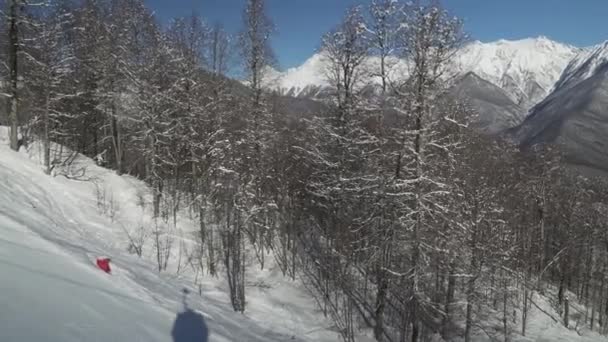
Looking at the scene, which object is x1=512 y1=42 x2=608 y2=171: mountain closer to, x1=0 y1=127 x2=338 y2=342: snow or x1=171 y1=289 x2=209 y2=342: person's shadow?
x1=0 y1=127 x2=338 y2=342: snow

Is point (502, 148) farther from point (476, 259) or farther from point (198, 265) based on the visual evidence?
point (198, 265)

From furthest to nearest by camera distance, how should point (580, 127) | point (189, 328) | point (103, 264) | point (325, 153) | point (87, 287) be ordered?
point (580, 127) → point (325, 153) → point (103, 264) → point (189, 328) → point (87, 287)

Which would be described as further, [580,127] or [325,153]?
[580,127]

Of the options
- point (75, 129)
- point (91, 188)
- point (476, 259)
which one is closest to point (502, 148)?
point (476, 259)

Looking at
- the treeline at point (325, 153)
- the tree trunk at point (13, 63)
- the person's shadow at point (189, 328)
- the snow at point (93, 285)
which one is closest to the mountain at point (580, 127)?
the treeline at point (325, 153)

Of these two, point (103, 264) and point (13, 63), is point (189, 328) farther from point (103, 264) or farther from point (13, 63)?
point (13, 63)

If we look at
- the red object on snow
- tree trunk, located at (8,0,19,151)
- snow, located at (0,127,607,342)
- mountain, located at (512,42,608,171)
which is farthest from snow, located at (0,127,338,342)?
mountain, located at (512,42,608,171)

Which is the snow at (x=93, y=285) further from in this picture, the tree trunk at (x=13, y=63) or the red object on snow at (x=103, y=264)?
the tree trunk at (x=13, y=63)

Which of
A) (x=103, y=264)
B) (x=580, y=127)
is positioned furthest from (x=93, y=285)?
(x=580, y=127)
